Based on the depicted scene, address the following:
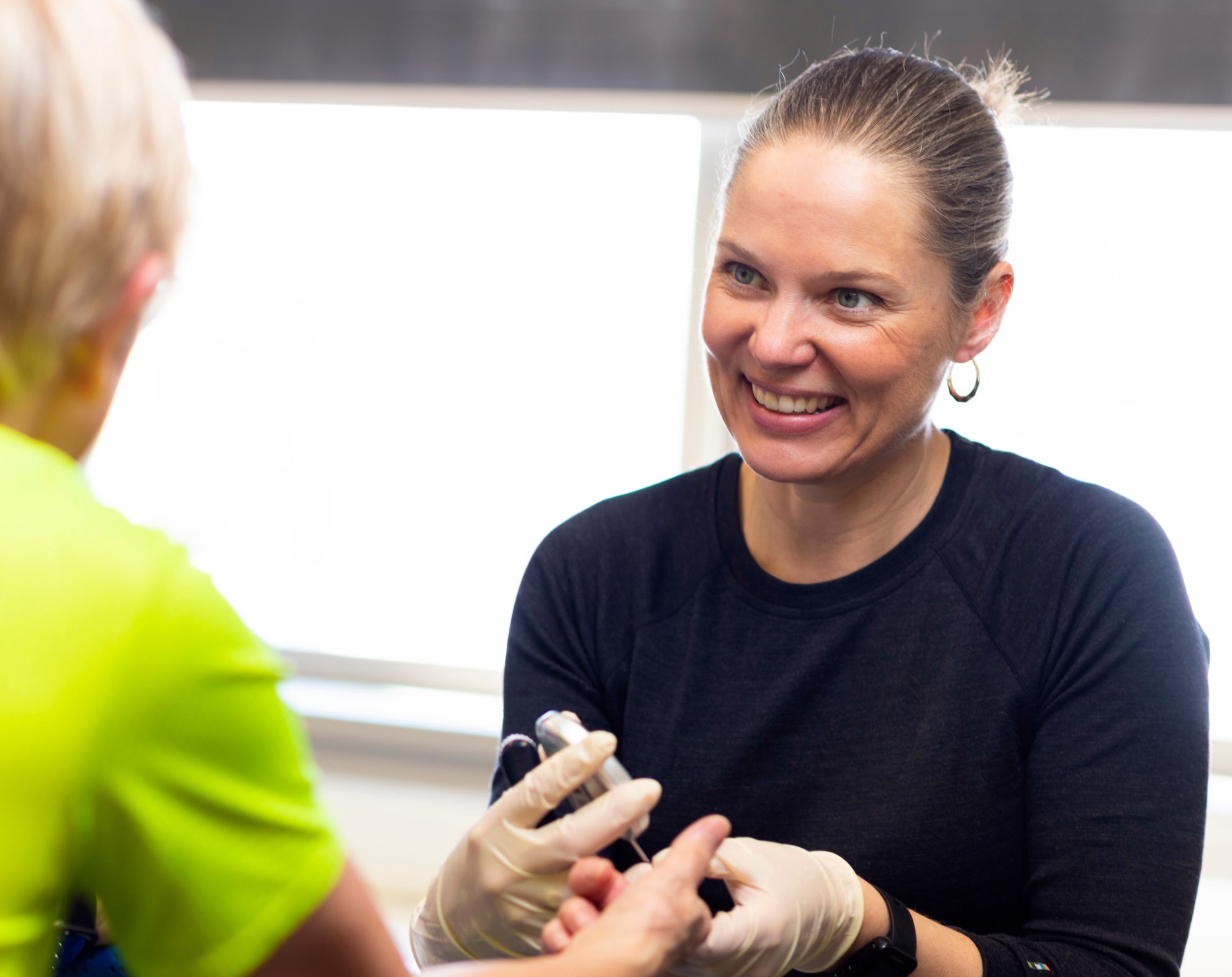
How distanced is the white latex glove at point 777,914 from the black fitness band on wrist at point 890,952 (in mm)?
15

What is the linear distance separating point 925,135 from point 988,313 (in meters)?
0.21

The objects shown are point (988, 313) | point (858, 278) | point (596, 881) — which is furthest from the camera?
point (988, 313)

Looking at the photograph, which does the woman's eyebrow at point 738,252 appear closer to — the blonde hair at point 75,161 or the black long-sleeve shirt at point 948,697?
the black long-sleeve shirt at point 948,697

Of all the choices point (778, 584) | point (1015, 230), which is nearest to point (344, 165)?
point (1015, 230)

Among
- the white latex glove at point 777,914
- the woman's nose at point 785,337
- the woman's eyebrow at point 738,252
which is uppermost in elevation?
the woman's eyebrow at point 738,252

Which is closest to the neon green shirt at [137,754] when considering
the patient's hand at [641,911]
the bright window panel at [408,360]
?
the patient's hand at [641,911]

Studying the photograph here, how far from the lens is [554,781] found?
98 cm

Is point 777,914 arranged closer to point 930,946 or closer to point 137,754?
point 930,946

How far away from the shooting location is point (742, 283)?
119 centimetres

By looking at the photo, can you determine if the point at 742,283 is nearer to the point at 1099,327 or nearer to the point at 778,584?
the point at 778,584

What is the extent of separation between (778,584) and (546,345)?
1041mm

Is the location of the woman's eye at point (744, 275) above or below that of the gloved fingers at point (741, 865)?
above

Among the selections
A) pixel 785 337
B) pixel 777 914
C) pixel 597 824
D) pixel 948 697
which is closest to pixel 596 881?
pixel 597 824

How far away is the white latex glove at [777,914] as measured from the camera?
3.13 feet
